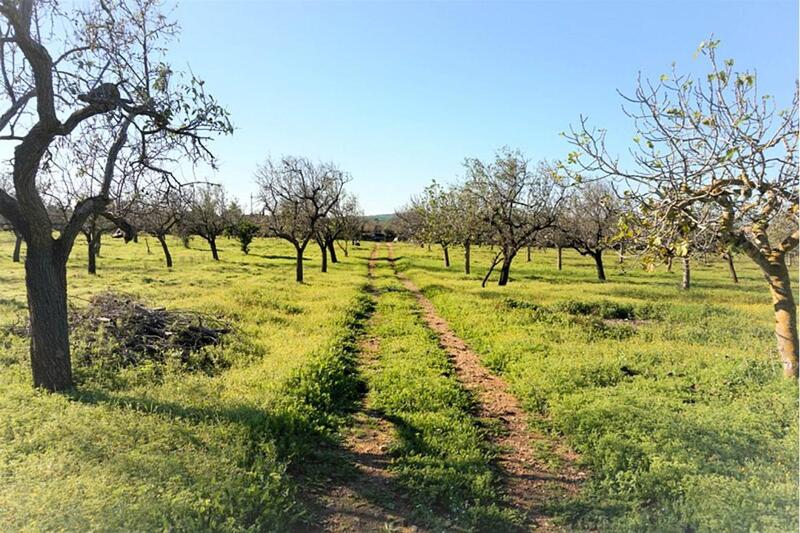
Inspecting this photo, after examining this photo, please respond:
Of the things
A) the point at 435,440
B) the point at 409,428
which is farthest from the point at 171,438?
the point at 435,440

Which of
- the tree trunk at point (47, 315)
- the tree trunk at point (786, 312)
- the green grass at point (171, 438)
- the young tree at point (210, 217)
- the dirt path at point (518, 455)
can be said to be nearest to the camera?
the green grass at point (171, 438)

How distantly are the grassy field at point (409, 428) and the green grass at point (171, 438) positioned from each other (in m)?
0.03

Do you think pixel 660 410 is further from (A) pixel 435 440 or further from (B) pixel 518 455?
(A) pixel 435 440

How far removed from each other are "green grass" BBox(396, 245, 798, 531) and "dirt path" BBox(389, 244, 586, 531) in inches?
10.8

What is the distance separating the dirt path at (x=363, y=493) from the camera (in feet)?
16.6

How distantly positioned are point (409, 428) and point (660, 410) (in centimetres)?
438

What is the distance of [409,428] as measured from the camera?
7.43 meters

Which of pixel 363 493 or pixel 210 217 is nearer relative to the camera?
pixel 363 493

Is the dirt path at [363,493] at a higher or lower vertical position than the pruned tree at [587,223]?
lower

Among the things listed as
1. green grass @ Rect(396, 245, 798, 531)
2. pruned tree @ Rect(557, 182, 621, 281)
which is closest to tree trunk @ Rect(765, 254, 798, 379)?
green grass @ Rect(396, 245, 798, 531)

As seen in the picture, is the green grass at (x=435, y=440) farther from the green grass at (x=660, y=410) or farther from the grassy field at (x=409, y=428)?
the green grass at (x=660, y=410)

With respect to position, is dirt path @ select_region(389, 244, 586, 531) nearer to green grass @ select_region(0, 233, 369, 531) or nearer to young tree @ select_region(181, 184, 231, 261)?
green grass @ select_region(0, 233, 369, 531)

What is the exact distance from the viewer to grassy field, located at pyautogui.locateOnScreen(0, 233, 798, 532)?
490 centimetres

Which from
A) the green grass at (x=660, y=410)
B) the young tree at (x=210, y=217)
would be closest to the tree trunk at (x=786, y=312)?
the green grass at (x=660, y=410)
